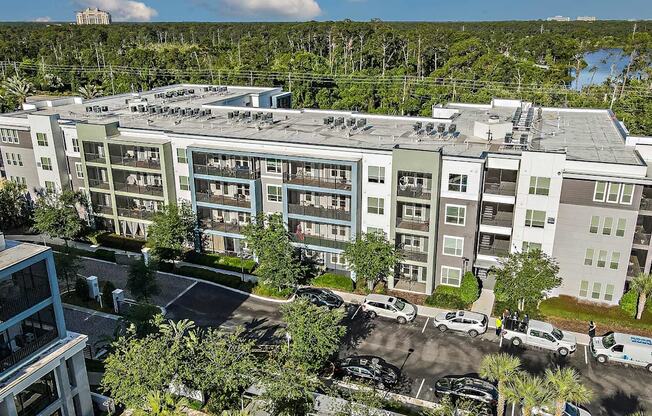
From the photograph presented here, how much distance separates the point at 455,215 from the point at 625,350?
49.8ft

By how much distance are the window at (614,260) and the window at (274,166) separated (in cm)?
2803

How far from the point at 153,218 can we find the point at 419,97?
65.0 m

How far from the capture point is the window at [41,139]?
56.1 metres

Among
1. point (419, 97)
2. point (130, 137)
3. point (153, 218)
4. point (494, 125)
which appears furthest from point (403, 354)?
point (419, 97)

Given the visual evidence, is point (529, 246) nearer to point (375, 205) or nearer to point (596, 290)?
point (596, 290)

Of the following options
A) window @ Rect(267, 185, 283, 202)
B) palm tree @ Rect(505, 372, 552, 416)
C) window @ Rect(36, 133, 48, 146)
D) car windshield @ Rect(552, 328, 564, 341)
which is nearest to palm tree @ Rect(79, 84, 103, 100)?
window @ Rect(36, 133, 48, 146)

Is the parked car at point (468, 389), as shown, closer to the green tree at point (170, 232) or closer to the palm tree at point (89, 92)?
the green tree at point (170, 232)

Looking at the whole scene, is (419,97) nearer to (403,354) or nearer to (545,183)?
(545,183)

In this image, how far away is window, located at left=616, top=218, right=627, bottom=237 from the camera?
39.3 m

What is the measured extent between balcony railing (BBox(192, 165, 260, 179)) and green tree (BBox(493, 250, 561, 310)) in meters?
23.2

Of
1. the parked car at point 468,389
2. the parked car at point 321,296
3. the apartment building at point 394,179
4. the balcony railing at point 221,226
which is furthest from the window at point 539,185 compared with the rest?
→ the balcony railing at point 221,226

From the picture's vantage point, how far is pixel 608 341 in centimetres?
3625

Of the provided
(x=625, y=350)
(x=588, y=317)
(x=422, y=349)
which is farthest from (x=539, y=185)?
(x=422, y=349)

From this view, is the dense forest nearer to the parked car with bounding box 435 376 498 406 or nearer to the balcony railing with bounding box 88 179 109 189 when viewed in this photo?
the balcony railing with bounding box 88 179 109 189
